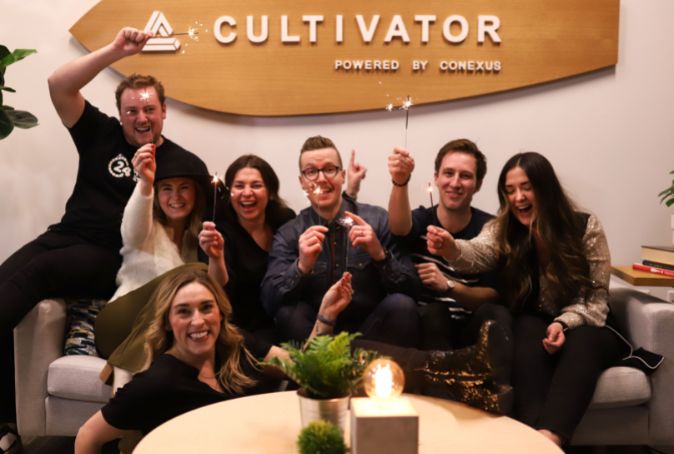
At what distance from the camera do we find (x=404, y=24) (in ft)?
10.7

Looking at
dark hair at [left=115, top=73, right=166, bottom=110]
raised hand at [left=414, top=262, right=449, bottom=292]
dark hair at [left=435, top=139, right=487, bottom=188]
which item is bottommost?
raised hand at [left=414, top=262, right=449, bottom=292]

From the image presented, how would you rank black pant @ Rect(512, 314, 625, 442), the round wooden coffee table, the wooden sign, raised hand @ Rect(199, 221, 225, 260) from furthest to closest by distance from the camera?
the wooden sign → raised hand @ Rect(199, 221, 225, 260) → black pant @ Rect(512, 314, 625, 442) → the round wooden coffee table

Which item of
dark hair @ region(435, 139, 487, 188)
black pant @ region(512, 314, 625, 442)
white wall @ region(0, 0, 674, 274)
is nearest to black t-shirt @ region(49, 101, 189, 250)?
white wall @ region(0, 0, 674, 274)

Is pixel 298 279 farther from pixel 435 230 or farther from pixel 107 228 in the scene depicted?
pixel 107 228

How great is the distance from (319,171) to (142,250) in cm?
71

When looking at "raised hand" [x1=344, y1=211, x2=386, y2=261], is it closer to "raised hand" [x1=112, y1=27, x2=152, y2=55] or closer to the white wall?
the white wall

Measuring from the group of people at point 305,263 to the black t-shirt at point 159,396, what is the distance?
0.30ft

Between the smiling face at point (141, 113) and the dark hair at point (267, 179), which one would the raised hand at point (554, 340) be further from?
the smiling face at point (141, 113)

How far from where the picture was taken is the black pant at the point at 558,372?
2.29 meters

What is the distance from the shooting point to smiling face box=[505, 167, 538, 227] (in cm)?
268

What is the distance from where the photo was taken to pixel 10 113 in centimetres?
304

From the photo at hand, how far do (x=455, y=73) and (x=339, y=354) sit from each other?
2.04 meters

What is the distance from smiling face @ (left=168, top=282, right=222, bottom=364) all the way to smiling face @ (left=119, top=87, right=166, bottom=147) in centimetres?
96

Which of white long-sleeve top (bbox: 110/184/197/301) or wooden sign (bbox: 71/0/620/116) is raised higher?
wooden sign (bbox: 71/0/620/116)
